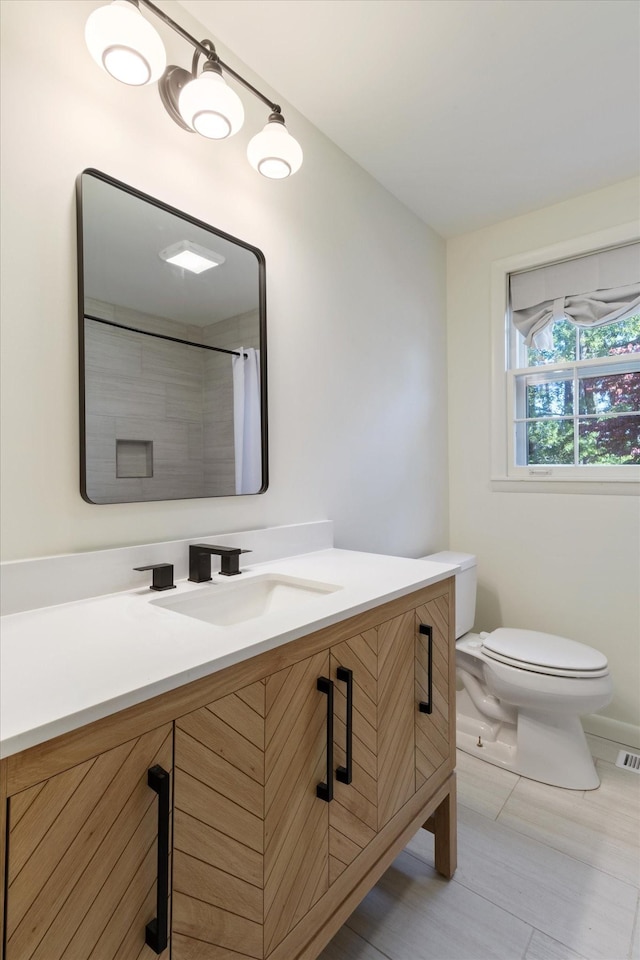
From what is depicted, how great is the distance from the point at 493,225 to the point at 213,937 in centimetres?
287

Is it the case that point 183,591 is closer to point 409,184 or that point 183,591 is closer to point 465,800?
point 465,800

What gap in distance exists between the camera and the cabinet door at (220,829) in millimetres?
696

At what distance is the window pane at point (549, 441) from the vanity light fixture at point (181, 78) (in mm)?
1713

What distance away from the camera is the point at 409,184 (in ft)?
7.00

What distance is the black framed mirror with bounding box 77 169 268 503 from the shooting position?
44.8 inches

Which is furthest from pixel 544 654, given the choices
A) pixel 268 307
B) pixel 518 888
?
pixel 268 307

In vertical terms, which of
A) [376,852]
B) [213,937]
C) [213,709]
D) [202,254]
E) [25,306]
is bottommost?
[376,852]

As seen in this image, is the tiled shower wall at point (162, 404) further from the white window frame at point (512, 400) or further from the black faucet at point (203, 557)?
the white window frame at point (512, 400)

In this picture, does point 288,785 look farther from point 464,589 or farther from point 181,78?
point 181,78

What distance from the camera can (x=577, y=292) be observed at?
2293 mm

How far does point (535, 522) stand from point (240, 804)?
2.04 m

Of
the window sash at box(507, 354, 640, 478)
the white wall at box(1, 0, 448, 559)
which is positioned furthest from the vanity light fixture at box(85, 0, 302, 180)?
the window sash at box(507, 354, 640, 478)

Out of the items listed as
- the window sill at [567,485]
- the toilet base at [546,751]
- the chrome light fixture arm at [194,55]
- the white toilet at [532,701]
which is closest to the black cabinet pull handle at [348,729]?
the white toilet at [532,701]

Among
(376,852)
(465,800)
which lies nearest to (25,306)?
(376,852)
